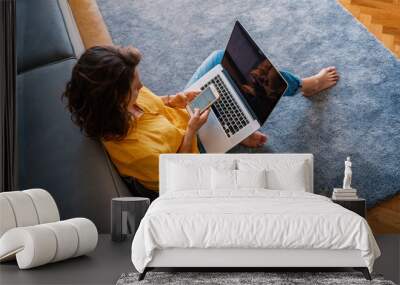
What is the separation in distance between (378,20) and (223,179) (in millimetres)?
1980

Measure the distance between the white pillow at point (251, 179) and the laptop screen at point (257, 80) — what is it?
52 centimetres

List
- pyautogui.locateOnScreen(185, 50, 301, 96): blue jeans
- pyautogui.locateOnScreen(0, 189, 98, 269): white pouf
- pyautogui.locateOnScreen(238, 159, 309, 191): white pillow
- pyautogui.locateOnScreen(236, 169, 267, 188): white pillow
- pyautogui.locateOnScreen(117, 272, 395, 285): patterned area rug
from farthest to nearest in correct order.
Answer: pyautogui.locateOnScreen(185, 50, 301, 96): blue jeans
pyautogui.locateOnScreen(238, 159, 309, 191): white pillow
pyautogui.locateOnScreen(236, 169, 267, 188): white pillow
pyautogui.locateOnScreen(0, 189, 98, 269): white pouf
pyautogui.locateOnScreen(117, 272, 395, 285): patterned area rug

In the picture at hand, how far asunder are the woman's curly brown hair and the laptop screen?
96cm

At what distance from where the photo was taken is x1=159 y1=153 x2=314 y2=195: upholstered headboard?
5.88 meters

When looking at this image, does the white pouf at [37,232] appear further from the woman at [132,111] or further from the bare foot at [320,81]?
the bare foot at [320,81]

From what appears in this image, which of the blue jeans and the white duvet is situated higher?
the blue jeans

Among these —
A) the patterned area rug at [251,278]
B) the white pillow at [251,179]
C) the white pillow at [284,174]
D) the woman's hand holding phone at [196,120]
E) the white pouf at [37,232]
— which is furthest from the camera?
the woman's hand holding phone at [196,120]

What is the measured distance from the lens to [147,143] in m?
5.96

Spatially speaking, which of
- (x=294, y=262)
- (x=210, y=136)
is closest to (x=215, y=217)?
(x=294, y=262)

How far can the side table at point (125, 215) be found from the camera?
566 cm

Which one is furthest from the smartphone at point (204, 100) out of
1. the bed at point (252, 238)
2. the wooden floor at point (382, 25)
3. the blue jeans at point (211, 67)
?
the bed at point (252, 238)

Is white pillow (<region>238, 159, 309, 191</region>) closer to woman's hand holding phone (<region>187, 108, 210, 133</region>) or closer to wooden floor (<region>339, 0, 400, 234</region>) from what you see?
woman's hand holding phone (<region>187, 108, 210, 133</region>)

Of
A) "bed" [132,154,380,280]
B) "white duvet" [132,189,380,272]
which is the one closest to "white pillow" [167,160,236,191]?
"bed" [132,154,380,280]

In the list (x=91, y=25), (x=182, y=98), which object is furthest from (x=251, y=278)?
(x=91, y=25)
